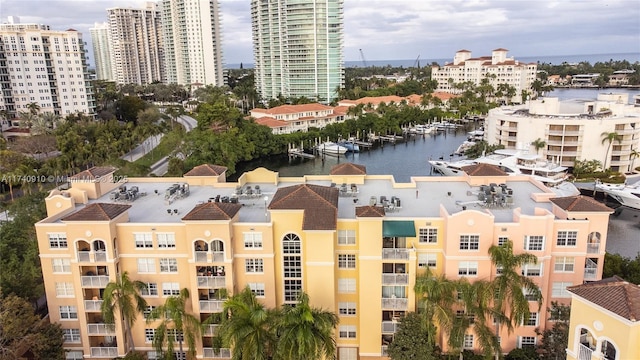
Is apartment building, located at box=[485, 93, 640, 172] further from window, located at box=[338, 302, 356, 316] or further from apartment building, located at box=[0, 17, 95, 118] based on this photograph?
apartment building, located at box=[0, 17, 95, 118]

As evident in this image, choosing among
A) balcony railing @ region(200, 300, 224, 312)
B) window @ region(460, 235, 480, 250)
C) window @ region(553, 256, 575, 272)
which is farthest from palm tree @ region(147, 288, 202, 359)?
window @ region(553, 256, 575, 272)

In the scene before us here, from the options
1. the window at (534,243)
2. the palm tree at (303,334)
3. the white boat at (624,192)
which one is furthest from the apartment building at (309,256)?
the white boat at (624,192)

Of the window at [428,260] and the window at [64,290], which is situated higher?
the window at [428,260]

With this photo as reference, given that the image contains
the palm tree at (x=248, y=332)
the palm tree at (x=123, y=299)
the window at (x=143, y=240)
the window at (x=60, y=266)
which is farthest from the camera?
the window at (x=60, y=266)

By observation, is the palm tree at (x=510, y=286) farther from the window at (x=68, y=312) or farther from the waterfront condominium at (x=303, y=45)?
the waterfront condominium at (x=303, y=45)

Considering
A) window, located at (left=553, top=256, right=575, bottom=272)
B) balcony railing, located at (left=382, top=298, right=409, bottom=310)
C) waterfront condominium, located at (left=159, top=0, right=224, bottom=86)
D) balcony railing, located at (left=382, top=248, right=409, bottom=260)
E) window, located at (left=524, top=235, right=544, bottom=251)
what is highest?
waterfront condominium, located at (left=159, top=0, right=224, bottom=86)

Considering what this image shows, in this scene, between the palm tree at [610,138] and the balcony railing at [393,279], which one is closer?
the balcony railing at [393,279]
